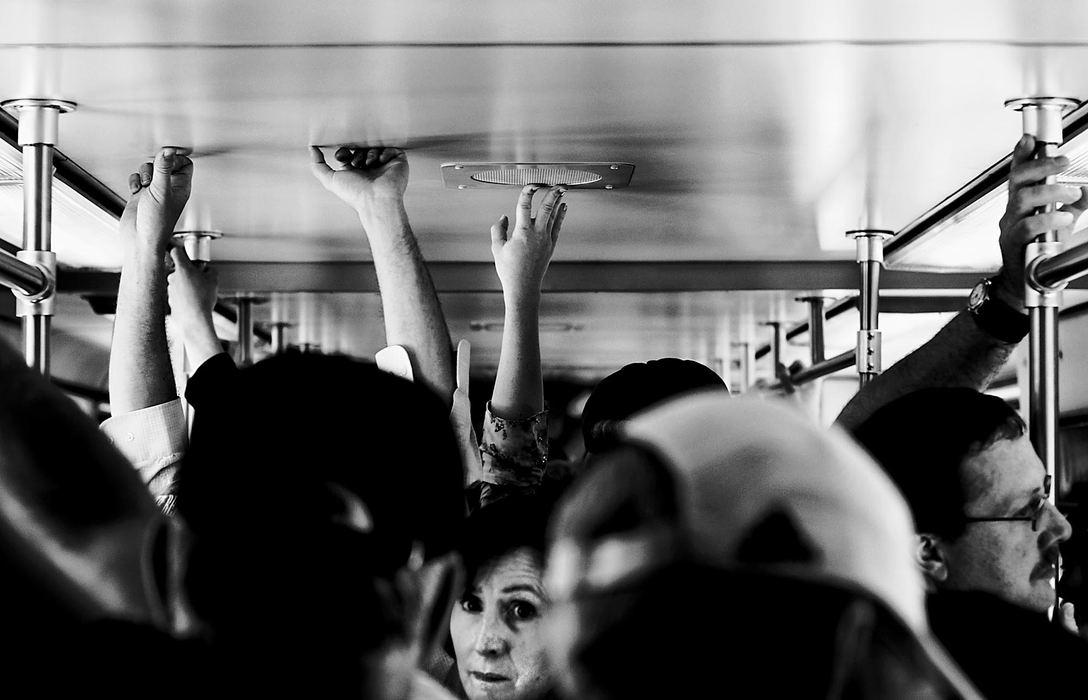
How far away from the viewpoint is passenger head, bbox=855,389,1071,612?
134cm

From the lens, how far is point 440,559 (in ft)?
1.82

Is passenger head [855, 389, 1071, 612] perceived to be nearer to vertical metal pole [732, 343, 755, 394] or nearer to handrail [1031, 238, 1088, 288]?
handrail [1031, 238, 1088, 288]

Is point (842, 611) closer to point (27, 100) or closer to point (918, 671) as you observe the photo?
point (918, 671)

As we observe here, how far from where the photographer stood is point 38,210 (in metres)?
1.92

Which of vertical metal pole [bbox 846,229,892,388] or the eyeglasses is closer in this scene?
the eyeglasses

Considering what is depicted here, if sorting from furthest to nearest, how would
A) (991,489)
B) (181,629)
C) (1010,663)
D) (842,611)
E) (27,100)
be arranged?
(27,100) < (991,489) < (1010,663) < (181,629) < (842,611)

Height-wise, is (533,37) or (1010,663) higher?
(533,37)

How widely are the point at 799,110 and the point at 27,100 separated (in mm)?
1339

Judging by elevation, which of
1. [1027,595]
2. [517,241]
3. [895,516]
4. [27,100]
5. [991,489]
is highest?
[27,100]

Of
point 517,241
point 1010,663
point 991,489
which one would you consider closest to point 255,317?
point 517,241

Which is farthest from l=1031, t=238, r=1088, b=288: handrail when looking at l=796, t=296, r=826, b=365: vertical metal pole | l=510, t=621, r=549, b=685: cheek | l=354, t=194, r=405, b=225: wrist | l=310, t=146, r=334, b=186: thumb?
l=796, t=296, r=826, b=365: vertical metal pole

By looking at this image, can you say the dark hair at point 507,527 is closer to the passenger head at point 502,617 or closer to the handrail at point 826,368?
the passenger head at point 502,617

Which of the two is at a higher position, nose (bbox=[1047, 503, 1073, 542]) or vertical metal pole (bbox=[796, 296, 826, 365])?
vertical metal pole (bbox=[796, 296, 826, 365])

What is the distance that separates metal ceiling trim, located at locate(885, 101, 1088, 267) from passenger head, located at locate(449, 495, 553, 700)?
1.18 metres
